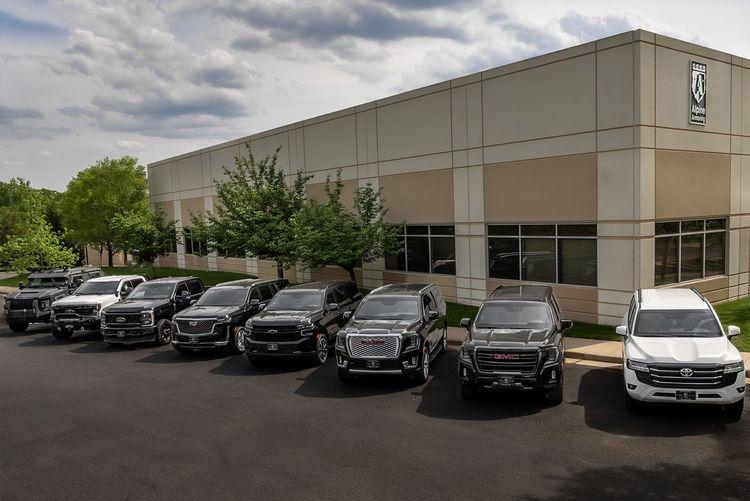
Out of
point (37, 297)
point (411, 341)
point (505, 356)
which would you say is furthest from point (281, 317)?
point (37, 297)

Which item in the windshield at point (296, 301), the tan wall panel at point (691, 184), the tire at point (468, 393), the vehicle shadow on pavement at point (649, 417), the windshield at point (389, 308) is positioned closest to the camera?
the vehicle shadow on pavement at point (649, 417)

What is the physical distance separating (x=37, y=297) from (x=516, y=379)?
61.1 ft

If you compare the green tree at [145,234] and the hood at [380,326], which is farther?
the green tree at [145,234]

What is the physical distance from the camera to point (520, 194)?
64.3 ft

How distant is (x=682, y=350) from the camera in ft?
33.5

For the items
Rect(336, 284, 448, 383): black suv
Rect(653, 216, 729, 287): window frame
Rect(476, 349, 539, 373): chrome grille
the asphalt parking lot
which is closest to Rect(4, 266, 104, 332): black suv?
the asphalt parking lot

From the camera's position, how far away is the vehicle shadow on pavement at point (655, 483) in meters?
7.40

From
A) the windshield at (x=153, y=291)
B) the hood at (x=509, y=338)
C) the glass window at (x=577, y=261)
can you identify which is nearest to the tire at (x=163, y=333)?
the windshield at (x=153, y=291)

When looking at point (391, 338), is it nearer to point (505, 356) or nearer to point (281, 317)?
point (505, 356)

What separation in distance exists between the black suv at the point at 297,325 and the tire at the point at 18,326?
12.0 metres

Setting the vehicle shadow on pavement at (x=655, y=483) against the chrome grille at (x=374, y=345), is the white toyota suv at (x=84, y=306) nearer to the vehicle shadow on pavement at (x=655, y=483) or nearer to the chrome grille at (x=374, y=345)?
the chrome grille at (x=374, y=345)

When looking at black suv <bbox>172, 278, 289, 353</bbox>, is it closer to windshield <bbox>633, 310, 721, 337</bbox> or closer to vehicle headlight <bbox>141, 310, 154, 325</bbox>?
vehicle headlight <bbox>141, 310, 154, 325</bbox>

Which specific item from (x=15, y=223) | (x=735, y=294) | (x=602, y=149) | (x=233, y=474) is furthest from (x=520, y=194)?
(x=15, y=223)

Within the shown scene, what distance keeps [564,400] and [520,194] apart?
958 cm
